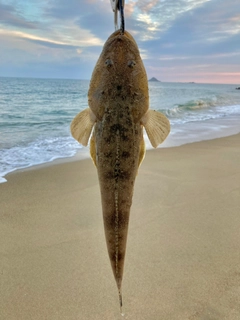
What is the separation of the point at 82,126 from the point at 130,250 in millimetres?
3366

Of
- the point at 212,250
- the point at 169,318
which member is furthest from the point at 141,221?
the point at 169,318

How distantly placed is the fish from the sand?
2.36m

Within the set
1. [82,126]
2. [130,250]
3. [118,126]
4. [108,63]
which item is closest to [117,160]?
[118,126]

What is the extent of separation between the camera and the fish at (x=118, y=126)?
175 cm

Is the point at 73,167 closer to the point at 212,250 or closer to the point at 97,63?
the point at 212,250

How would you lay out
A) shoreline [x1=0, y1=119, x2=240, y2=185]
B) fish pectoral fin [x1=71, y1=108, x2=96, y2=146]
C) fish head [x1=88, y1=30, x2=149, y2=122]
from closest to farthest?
1. fish head [x1=88, y1=30, x2=149, y2=122]
2. fish pectoral fin [x1=71, y1=108, x2=96, y2=146]
3. shoreline [x1=0, y1=119, x2=240, y2=185]

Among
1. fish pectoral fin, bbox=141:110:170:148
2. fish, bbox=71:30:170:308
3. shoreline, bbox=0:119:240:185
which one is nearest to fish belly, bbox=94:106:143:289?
fish, bbox=71:30:170:308

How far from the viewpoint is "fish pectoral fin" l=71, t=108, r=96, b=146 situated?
2.04m

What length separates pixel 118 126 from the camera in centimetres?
176

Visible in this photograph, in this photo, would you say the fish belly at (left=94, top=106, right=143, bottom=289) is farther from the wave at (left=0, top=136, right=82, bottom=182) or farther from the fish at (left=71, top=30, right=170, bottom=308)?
the wave at (left=0, top=136, right=82, bottom=182)

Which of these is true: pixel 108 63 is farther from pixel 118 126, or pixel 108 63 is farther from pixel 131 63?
pixel 118 126

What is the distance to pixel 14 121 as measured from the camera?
63.9 feet

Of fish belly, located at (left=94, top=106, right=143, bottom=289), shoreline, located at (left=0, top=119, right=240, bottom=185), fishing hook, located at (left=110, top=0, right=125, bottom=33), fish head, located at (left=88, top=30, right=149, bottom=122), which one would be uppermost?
fishing hook, located at (left=110, top=0, right=125, bottom=33)

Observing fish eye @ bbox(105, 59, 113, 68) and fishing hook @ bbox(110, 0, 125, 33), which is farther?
fish eye @ bbox(105, 59, 113, 68)
